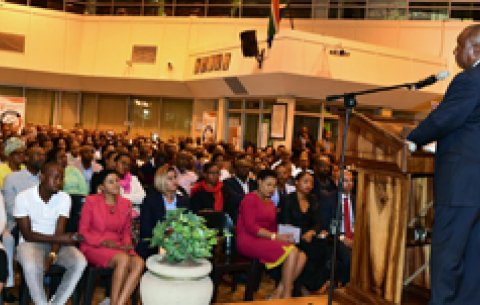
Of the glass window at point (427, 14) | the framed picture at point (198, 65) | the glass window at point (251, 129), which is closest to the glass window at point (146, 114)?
the framed picture at point (198, 65)

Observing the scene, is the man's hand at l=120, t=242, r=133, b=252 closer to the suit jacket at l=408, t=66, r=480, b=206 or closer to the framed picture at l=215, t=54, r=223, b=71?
the suit jacket at l=408, t=66, r=480, b=206

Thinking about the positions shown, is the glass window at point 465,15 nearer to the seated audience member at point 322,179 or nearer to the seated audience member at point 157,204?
the seated audience member at point 322,179

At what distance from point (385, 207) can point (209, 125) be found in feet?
47.3

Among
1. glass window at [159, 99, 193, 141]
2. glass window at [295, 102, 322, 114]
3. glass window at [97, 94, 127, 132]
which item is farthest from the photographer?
glass window at [97, 94, 127, 132]

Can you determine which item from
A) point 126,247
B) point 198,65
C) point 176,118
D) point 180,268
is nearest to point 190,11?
point 198,65

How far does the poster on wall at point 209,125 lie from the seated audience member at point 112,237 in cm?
1219

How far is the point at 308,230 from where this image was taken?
5062mm

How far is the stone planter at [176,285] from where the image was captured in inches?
110

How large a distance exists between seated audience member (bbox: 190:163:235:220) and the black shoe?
195 centimetres

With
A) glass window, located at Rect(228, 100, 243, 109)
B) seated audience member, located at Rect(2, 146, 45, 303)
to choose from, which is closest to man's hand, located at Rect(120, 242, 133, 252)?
seated audience member, located at Rect(2, 146, 45, 303)

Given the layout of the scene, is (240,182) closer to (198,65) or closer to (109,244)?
(109,244)

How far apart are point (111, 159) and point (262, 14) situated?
39.5ft

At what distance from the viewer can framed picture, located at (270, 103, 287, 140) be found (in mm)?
13586

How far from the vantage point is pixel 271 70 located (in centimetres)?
1237
